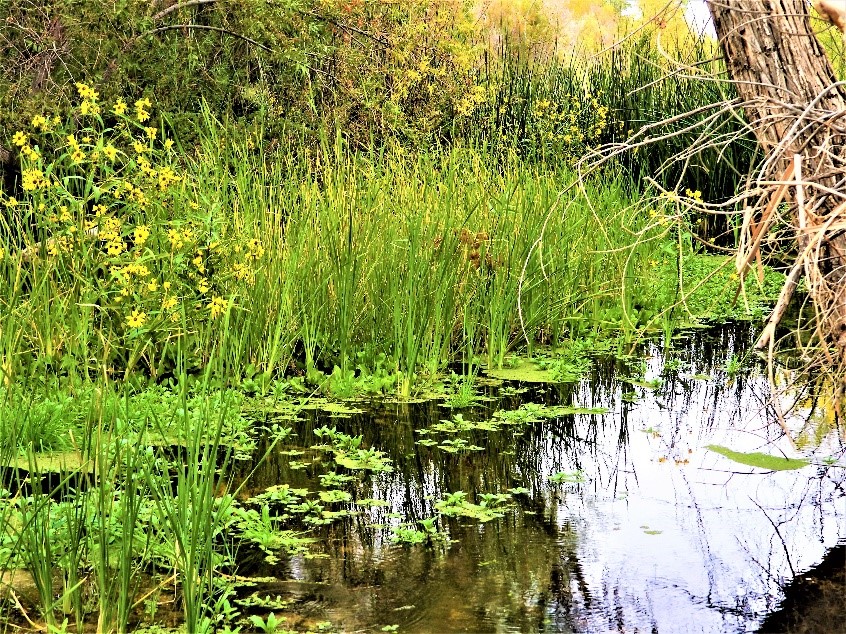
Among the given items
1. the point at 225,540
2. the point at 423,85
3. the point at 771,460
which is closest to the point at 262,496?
the point at 225,540

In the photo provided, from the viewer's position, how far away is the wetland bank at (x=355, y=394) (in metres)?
3.04

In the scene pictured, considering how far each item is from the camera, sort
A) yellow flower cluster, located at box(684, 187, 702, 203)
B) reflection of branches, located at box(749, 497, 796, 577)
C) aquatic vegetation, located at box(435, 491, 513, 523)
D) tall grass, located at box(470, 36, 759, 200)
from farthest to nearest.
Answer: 1. tall grass, located at box(470, 36, 759, 200)
2. yellow flower cluster, located at box(684, 187, 702, 203)
3. aquatic vegetation, located at box(435, 491, 513, 523)
4. reflection of branches, located at box(749, 497, 796, 577)

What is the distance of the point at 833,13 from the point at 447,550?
2358 mm

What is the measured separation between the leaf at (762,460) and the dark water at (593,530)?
0.07 meters

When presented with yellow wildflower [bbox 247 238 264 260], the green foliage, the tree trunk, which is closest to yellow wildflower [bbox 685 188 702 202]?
the tree trunk

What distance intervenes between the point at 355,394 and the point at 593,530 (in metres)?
1.97

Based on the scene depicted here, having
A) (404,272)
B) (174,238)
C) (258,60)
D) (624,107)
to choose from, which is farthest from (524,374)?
(624,107)

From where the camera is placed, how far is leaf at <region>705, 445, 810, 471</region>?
4.34 m

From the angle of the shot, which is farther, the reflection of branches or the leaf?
the leaf

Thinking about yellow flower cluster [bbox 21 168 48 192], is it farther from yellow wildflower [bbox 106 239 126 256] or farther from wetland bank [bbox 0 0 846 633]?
yellow wildflower [bbox 106 239 126 256]

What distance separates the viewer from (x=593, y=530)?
11.8ft

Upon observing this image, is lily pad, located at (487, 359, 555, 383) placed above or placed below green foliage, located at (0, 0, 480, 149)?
below

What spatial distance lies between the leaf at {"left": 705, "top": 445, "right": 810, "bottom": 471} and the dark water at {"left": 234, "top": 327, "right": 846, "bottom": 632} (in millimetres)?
68

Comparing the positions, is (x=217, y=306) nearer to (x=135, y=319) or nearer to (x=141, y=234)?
(x=135, y=319)
